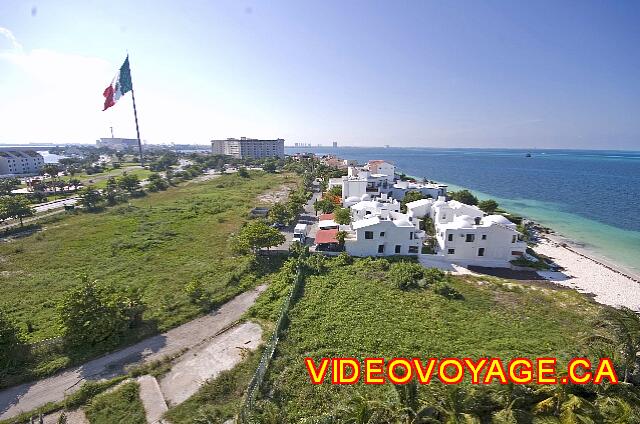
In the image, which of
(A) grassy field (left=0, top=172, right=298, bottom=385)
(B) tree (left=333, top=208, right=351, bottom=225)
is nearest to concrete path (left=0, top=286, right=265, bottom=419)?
(A) grassy field (left=0, top=172, right=298, bottom=385)

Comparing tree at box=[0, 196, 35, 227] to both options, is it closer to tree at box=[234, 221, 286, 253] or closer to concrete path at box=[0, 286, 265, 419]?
tree at box=[234, 221, 286, 253]

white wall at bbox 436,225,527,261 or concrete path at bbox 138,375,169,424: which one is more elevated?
white wall at bbox 436,225,527,261

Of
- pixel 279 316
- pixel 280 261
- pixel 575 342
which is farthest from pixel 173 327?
pixel 575 342

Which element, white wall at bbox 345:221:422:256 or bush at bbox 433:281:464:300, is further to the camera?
white wall at bbox 345:221:422:256

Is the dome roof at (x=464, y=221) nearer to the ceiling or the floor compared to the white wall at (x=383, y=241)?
nearer to the ceiling

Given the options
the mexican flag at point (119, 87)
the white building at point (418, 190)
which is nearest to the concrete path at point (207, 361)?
the white building at point (418, 190)

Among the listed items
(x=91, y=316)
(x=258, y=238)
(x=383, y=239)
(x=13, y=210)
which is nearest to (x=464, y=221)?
(x=383, y=239)

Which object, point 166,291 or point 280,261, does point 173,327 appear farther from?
point 280,261

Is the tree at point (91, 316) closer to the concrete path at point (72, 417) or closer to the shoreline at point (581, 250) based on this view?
the concrete path at point (72, 417)
